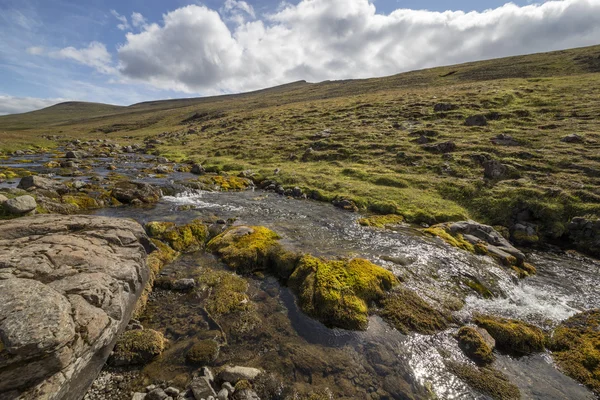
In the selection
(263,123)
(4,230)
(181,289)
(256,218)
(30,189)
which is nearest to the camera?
(4,230)

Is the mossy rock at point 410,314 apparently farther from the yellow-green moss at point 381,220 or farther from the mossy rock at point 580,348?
the yellow-green moss at point 381,220

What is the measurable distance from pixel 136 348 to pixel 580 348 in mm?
18397

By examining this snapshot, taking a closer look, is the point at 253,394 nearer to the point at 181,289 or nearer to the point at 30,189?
the point at 181,289

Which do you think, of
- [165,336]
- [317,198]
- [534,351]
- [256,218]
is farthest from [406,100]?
[165,336]

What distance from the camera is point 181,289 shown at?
46.6ft

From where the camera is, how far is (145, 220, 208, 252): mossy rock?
18.8 meters

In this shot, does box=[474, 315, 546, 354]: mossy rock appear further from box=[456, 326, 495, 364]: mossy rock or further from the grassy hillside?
the grassy hillside

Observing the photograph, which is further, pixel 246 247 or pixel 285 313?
pixel 246 247

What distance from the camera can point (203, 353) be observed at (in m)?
10.2

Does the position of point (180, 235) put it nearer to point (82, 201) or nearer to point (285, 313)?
point (285, 313)

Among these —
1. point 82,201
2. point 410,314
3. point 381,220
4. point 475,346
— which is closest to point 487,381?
point 475,346

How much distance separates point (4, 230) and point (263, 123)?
277 ft

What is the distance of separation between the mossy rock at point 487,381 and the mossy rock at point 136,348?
1142 centimetres

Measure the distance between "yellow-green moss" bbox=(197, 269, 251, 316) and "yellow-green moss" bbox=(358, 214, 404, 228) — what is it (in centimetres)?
1371
